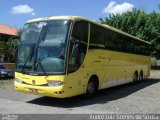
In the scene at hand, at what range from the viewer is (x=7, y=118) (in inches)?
402

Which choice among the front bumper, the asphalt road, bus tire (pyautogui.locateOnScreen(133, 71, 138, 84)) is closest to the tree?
bus tire (pyautogui.locateOnScreen(133, 71, 138, 84))

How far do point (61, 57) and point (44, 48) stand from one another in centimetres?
81

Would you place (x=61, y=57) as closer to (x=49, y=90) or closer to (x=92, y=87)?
(x=49, y=90)

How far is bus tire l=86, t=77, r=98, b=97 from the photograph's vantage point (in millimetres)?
14336

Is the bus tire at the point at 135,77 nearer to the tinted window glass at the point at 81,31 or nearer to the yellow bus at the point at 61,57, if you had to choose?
the yellow bus at the point at 61,57

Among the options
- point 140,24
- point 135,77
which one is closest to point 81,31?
point 135,77

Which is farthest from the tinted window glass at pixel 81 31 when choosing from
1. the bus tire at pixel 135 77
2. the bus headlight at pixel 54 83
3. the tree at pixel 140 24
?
the tree at pixel 140 24

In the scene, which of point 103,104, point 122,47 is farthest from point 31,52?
point 122,47

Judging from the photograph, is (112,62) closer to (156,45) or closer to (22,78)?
(22,78)

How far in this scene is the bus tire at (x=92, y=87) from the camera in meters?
14.3

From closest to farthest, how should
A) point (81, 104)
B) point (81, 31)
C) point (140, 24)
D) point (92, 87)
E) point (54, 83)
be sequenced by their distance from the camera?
1. point (54, 83)
2. point (81, 104)
3. point (81, 31)
4. point (92, 87)
5. point (140, 24)

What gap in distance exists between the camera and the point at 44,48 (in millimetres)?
12688

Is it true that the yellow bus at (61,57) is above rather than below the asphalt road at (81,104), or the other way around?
above

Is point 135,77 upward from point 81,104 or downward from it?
upward
